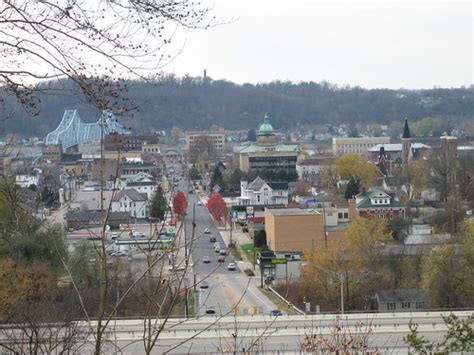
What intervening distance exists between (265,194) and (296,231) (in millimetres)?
6061

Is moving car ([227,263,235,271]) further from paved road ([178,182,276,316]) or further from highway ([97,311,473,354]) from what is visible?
highway ([97,311,473,354])

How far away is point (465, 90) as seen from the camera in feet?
206

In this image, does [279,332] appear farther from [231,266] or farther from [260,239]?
[260,239]

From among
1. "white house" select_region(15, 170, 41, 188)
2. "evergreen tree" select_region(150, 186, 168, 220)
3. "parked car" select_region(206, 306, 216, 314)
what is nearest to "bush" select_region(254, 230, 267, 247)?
"evergreen tree" select_region(150, 186, 168, 220)

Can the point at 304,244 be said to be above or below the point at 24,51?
below

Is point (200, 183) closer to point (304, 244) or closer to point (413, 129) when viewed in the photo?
point (304, 244)

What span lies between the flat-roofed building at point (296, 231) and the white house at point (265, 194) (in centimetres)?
568

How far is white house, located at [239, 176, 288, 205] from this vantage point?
19.7 meters

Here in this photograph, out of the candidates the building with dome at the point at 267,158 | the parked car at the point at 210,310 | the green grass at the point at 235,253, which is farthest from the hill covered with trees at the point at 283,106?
the parked car at the point at 210,310

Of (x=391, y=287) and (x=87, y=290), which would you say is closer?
(x=87, y=290)

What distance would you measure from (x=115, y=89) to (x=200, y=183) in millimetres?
25583

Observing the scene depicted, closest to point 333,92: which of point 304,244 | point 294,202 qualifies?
point 294,202

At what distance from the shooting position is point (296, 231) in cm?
1375

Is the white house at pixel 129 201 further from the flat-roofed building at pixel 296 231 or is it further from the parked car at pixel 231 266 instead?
the parked car at pixel 231 266
